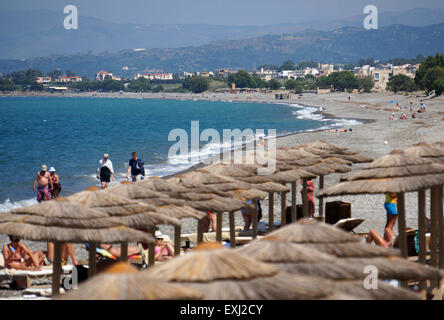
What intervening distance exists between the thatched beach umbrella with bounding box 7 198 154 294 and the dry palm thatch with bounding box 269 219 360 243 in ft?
8.28

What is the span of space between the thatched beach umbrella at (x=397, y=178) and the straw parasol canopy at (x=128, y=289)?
4.67 m

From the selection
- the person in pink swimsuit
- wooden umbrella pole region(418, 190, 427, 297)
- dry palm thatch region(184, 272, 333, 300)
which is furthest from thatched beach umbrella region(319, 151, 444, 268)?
dry palm thatch region(184, 272, 333, 300)

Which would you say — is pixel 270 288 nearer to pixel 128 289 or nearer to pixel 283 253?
pixel 283 253

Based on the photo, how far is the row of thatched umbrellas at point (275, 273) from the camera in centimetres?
354

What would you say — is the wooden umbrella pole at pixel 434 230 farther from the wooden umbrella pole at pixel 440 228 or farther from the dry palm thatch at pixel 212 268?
the dry palm thatch at pixel 212 268

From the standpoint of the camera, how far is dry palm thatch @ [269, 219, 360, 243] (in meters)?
4.85

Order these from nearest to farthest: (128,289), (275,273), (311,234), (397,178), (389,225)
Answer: (128,289) → (275,273) → (311,234) → (397,178) → (389,225)

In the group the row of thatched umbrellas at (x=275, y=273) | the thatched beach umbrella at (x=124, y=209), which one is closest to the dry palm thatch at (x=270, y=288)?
the row of thatched umbrellas at (x=275, y=273)

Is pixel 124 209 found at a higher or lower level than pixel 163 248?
higher

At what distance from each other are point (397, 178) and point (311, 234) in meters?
3.46

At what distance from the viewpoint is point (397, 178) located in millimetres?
8000

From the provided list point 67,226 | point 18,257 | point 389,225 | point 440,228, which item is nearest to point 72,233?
point 67,226

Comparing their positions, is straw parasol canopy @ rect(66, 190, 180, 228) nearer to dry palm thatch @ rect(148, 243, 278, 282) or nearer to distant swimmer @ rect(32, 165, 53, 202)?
dry palm thatch @ rect(148, 243, 278, 282)
